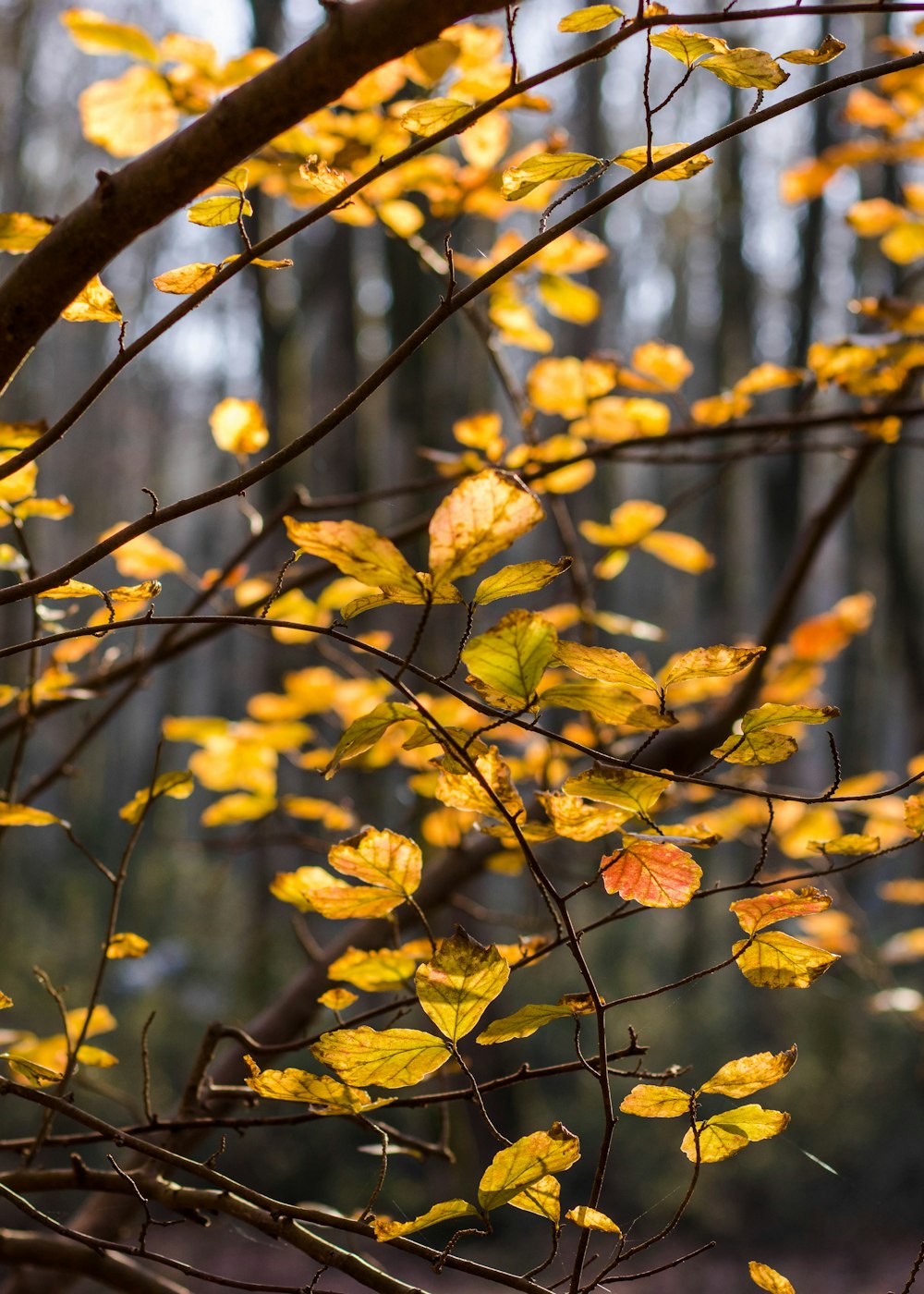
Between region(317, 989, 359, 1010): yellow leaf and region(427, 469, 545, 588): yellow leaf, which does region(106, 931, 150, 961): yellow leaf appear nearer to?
region(317, 989, 359, 1010): yellow leaf

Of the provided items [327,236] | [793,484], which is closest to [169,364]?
[327,236]

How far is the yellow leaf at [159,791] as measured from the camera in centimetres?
75

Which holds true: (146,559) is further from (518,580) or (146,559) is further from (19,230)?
(518,580)

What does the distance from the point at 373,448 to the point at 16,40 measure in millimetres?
4575

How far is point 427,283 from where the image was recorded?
184 inches

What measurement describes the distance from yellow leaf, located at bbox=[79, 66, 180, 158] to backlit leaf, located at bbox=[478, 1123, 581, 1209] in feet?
3.14

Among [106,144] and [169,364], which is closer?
[106,144]

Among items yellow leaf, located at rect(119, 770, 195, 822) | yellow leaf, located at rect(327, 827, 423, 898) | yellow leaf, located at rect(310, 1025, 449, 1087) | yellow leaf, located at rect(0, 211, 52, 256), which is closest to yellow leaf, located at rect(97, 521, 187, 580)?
yellow leaf, located at rect(119, 770, 195, 822)

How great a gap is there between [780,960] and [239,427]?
71 centimetres

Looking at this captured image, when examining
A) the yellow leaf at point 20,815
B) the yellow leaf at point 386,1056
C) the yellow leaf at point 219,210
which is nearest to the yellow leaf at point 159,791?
the yellow leaf at point 20,815

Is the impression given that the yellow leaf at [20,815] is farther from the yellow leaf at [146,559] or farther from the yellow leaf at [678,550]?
the yellow leaf at [678,550]

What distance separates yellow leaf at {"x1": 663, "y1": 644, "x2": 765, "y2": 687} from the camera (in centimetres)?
49

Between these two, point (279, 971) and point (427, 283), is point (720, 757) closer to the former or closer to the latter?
point (427, 283)

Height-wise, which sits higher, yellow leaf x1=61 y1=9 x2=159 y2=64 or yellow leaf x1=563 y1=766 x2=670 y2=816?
yellow leaf x1=61 y1=9 x2=159 y2=64
